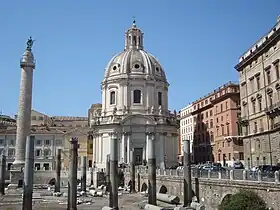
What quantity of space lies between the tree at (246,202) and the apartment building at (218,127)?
122 ft

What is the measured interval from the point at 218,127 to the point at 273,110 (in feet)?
93.2

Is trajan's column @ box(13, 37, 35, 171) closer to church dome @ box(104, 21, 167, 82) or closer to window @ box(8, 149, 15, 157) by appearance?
church dome @ box(104, 21, 167, 82)

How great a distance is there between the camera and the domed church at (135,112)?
67.0 m

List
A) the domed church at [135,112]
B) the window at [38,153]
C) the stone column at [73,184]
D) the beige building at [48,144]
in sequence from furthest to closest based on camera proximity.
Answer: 1. the window at [38,153]
2. the beige building at [48,144]
3. the domed church at [135,112]
4. the stone column at [73,184]

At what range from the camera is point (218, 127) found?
6588 cm

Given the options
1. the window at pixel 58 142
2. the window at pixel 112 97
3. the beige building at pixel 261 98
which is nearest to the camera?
the beige building at pixel 261 98

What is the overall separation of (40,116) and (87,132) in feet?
93.0

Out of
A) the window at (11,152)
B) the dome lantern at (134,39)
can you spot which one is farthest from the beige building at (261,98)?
the window at (11,152)

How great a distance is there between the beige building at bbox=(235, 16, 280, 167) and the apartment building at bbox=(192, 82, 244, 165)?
11.2 meters

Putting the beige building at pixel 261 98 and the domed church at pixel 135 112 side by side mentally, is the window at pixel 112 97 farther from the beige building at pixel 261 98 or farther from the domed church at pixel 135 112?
the beige building at pixel 261 98

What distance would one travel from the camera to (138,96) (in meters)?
70.8

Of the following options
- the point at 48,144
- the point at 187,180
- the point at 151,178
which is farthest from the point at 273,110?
the point at 48,144

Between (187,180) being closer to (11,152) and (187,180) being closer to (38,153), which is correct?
(38,153)

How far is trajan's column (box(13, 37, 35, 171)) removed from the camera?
5334 centimetres
